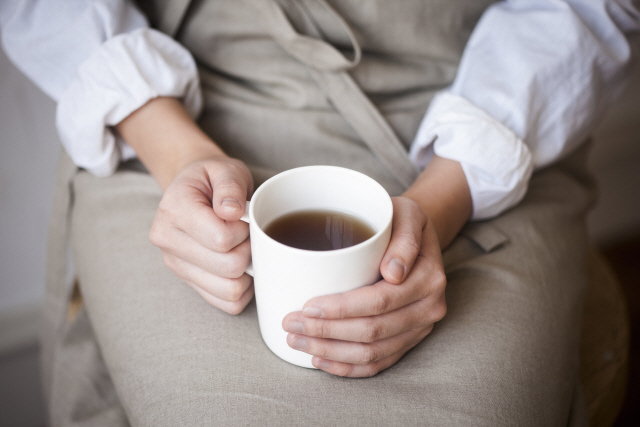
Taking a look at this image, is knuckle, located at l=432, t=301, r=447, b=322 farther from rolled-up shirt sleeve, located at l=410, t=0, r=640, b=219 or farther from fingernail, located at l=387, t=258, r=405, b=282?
rolled-up shirt sleeve, located at l=410, t=0, r=640, b=219

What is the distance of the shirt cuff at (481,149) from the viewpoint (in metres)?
0.56

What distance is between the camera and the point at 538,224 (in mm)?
616

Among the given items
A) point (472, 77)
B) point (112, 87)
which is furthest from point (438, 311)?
point (112, 87)

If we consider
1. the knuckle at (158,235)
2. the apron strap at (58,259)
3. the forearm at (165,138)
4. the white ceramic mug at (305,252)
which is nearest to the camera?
the white ceramic mug at (305,252)

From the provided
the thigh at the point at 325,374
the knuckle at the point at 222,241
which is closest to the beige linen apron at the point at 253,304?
the thigh at the point at 325,374

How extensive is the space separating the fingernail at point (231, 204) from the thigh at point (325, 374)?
0.48 ft

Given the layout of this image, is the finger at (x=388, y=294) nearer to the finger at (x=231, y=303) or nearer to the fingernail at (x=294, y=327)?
the fingernail at (x=294, y=327)

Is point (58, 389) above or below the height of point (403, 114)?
below

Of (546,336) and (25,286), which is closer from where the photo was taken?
(546,336)

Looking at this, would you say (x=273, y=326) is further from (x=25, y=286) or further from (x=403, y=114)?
(x=25, y=286)

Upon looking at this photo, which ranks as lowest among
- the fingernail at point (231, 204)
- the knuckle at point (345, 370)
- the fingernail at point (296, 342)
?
the knuckle at point (345, 370)

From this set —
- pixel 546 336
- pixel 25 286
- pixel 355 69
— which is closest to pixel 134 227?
pixel 355 69

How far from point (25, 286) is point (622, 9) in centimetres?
127

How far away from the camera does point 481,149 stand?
0.56 m
